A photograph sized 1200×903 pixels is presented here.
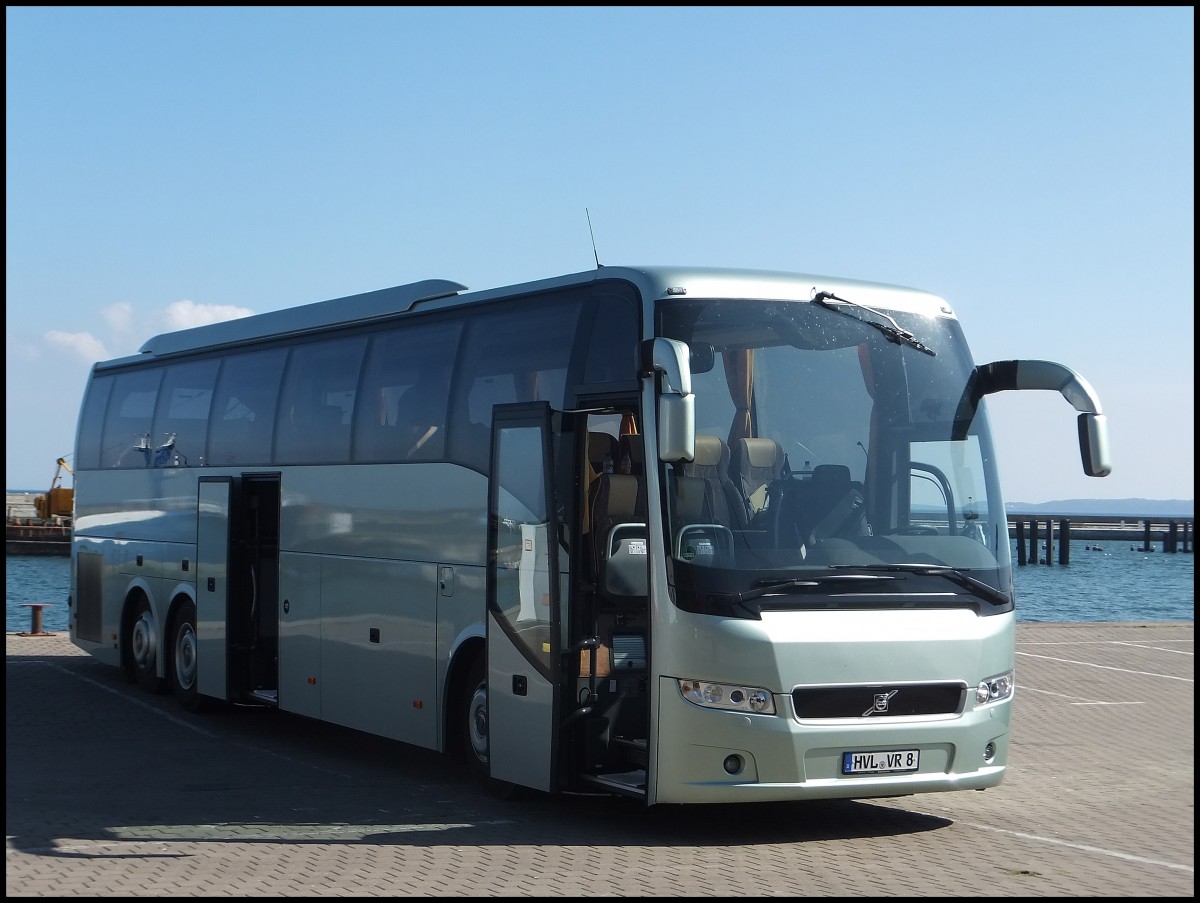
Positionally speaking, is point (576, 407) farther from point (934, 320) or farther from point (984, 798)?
point (984, 798)

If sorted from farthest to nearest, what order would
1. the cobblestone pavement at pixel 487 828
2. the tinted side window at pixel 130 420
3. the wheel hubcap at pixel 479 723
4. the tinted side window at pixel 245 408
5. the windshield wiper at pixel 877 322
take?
the tinted side window at pixel 130 420 → the tinted side window at pixel 245 408 → the wheel hubcap at pixel 479 723 → the windshield wiper at pixel 877 322 → the cobblestone pavement at pixel 487 828

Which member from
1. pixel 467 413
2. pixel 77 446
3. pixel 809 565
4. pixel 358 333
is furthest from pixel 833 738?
pixel 77 446

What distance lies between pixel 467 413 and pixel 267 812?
10.5ft

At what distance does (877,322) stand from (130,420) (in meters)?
10.9

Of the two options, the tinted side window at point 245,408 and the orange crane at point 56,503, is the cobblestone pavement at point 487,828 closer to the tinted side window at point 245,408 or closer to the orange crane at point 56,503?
the tinted side window at point 245,408

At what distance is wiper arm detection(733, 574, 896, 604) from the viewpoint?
9.23 meters

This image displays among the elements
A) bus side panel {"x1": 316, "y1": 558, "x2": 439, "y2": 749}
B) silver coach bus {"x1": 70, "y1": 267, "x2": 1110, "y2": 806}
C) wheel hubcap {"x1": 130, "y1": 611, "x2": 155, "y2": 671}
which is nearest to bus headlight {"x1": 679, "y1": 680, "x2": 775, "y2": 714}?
silver coach bus {"x1": 70, "y1": 267, "x2": 1110, "y2": 806}

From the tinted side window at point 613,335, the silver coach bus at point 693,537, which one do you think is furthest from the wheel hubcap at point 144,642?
the tinted side window at point 613,335

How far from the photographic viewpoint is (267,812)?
10648mm

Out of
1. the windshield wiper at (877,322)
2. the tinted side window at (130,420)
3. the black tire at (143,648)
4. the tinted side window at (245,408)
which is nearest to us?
the windshield wiper at (877,322)

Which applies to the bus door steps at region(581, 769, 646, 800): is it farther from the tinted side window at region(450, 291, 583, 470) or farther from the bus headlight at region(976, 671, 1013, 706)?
the tinted side window at region(450, 291, 583, 470)

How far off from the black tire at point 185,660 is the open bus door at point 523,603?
641cm

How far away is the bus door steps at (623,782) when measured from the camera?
9656 mm

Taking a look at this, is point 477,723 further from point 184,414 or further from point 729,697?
point 184,414
